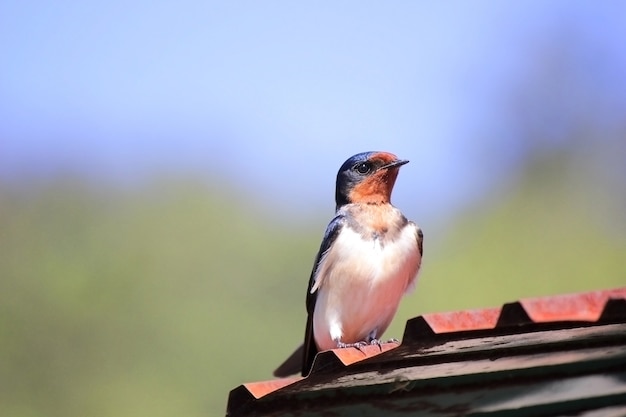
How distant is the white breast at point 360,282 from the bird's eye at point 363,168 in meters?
0.34

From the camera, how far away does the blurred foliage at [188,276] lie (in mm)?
10539

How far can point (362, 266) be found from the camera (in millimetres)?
4078

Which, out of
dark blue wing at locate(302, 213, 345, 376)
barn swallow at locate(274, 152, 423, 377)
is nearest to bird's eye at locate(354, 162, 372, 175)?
barn swallow at locate(274, 152, 423, 377)

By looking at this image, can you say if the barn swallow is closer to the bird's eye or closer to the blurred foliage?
the bird's eye

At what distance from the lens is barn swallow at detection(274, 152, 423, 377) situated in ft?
13.4

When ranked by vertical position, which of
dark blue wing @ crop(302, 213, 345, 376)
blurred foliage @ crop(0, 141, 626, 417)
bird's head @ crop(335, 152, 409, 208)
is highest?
bird's head @ crop(335, 152, 409, 208)

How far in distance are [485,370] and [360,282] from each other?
1.79m

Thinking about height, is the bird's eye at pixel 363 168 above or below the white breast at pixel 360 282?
above

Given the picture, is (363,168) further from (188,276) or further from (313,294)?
(188,276)

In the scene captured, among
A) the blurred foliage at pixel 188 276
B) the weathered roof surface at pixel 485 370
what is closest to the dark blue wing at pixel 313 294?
the weathered roof surface at pixel 485 370

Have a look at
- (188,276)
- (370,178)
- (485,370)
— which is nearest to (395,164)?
(370,178)

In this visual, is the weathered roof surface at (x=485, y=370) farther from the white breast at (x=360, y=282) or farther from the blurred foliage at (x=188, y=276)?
the blurred foliage at (x=188, y=276)

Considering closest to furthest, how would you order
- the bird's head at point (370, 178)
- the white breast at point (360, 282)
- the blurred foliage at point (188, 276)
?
the white breast at point (360, 282) < the bird's head at point (370, 178) < the blurred foliage at point (188, 276)

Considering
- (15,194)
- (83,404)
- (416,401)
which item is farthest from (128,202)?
(416,401)
